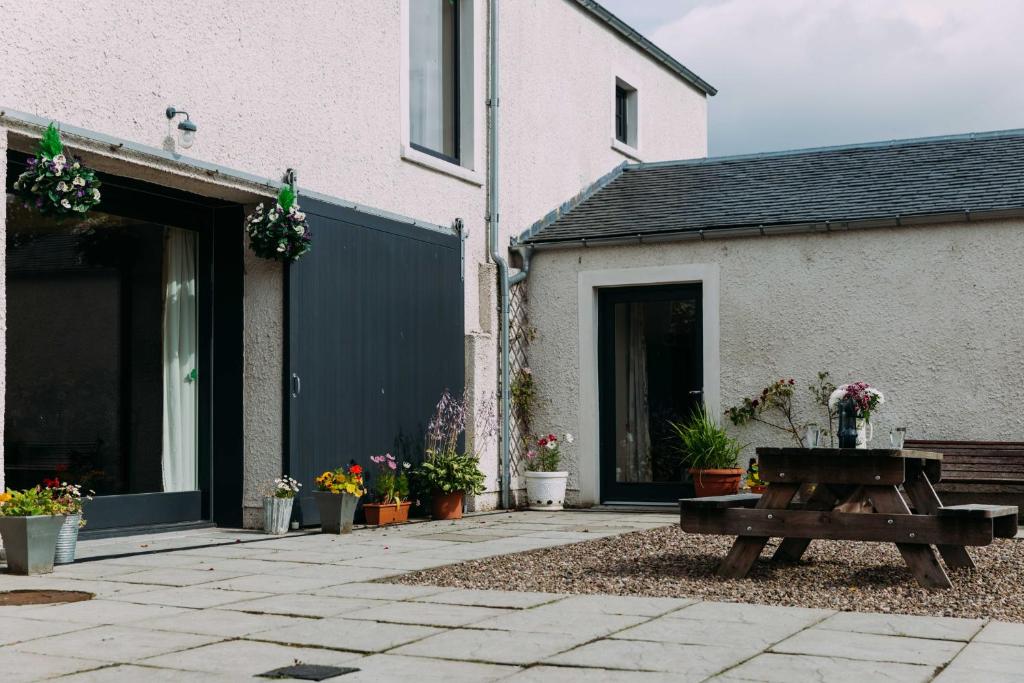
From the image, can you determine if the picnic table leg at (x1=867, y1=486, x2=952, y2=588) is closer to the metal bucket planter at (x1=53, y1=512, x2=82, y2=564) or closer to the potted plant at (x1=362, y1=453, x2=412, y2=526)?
the metal bucket planter at (x1=53, y1=512, x2=82, y2=564)

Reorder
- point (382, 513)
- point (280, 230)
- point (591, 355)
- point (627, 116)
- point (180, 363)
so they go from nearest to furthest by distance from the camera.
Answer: point (280, 230) → point (180, 363) → point (382, 513) → point (591, 355) → point (627, 116)

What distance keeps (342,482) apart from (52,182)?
3244 mm

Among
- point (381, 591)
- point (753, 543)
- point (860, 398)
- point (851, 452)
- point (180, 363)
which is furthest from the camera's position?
point (180, 363)

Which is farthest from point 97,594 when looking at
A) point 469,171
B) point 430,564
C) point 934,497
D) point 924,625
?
point 469,171

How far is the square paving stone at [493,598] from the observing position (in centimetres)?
555

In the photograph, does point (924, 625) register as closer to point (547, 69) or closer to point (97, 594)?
point (97, 594)

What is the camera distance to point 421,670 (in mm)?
4098

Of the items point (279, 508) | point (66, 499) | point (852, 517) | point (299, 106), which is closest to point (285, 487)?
Result: point (279, 508)

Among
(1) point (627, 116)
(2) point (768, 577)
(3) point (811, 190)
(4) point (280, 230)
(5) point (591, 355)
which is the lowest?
(2) point (768, 577)

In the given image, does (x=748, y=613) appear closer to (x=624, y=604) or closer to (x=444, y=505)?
(x=624, y=604)

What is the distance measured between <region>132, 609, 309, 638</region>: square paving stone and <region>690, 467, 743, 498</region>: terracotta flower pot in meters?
6.33

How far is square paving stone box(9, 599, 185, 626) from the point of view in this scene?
16.8 ft

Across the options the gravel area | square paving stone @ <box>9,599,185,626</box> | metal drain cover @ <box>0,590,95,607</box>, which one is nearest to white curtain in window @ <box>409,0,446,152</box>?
the gravel area

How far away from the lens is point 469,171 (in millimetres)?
11492
